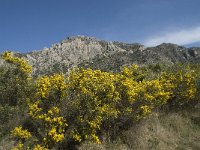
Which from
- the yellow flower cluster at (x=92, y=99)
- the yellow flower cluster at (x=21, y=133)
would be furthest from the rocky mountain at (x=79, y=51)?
the yellow flower cluster at (x=21, y=133)

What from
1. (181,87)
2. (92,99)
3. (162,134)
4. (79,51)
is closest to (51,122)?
(92,99)

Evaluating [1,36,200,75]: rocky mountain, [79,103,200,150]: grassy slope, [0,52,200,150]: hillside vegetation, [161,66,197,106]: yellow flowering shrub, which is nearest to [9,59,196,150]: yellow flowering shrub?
[0,52,200,150]: hillside vegetation

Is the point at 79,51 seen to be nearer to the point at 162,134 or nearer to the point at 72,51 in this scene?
the point at 72,51

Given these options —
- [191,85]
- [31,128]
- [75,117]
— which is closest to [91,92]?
[75,117]

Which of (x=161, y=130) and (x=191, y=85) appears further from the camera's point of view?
(x=191, y=85)

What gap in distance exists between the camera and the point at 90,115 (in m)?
10.9

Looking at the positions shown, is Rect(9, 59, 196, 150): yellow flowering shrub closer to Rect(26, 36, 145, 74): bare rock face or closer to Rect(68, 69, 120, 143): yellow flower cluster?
Rect(68, 69, 120, 143): yellow flower cluster

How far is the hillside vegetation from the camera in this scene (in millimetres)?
10695

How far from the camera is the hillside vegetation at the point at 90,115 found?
1070 centimetres

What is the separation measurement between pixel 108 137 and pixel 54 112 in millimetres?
1779

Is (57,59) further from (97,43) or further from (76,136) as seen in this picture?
(76,136)

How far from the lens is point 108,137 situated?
36.7ft

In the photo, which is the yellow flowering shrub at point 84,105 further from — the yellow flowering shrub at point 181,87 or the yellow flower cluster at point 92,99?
the yellow flowering shrub at point 181,87

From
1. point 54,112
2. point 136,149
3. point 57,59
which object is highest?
point 57,59
